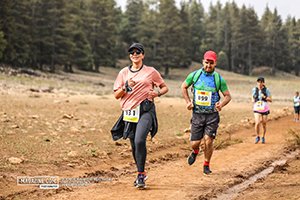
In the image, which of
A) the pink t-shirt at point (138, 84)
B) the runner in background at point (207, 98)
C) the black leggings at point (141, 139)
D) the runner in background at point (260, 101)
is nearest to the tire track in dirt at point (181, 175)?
the black leggings at point (141, 139)

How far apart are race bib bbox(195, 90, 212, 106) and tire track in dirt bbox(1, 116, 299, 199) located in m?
1.27

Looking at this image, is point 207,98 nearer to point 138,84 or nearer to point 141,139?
point 138,84

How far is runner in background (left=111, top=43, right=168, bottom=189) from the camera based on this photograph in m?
7.13

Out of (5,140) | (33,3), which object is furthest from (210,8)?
(5,140)

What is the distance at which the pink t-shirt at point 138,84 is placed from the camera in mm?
7203

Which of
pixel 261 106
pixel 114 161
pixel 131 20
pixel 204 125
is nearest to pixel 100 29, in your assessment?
pixel 131 20

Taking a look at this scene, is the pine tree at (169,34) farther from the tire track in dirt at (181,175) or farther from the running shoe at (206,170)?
the running shoe at (206,170)

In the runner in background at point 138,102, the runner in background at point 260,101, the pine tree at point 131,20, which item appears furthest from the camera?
the pine tree at point 131,20

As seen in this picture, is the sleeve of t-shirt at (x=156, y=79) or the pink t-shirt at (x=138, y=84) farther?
the sleeve of t-shirt at (x=156, y=79)

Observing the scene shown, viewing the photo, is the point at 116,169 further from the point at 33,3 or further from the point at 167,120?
the point at 33,3

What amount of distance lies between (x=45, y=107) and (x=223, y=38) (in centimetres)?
9331

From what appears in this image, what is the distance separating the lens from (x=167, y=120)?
1878 centimetres

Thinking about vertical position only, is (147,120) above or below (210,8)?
below

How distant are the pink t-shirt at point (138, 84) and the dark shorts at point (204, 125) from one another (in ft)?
4.47
